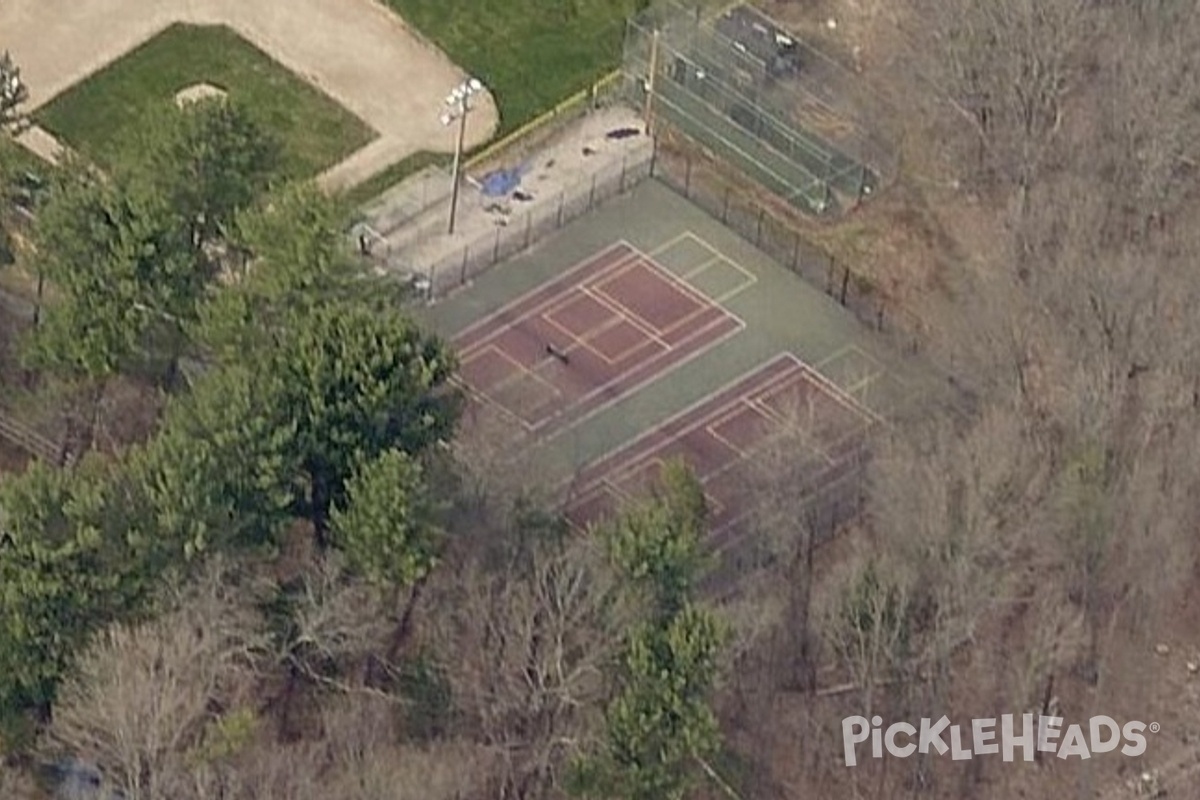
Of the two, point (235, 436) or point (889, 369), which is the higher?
point (889, 369)

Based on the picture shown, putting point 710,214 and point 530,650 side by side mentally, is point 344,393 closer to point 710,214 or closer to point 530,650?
point 530,650

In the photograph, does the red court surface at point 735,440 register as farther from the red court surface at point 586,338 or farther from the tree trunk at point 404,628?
the tree trunk at point 404,628

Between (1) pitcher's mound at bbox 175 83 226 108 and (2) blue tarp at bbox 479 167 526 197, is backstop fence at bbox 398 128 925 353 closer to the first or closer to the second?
(2) blue tarp at bbox 479 167 526 197

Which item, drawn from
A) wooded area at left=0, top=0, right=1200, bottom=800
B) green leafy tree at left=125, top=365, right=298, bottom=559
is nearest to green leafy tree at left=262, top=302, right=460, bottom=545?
wooded area at left=0, top=0, right=1200, bottom=800

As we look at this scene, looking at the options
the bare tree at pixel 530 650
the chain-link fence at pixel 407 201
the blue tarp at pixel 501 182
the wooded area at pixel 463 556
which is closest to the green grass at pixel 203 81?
the chain-link fence at pixel 407 201

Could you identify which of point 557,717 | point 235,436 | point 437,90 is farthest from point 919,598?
point 437,90

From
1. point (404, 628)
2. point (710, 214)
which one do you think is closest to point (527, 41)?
point (710, 214)

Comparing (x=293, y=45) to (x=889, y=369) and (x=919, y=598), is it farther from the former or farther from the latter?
(x=919, y=598)
